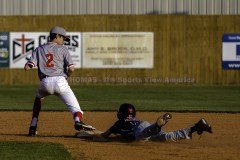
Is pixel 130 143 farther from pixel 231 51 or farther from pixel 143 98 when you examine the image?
pixel 231 51

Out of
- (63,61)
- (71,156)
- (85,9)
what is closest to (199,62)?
(85,9)

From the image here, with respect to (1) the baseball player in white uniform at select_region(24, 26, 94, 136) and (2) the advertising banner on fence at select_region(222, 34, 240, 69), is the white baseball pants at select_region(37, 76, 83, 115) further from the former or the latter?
(2) the advertising banner on fence at select_region(222, 34, 240, 69)

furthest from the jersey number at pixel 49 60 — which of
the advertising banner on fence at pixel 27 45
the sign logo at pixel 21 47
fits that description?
the sign logo at pixel 21 47

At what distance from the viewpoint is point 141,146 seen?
11375 millimetres

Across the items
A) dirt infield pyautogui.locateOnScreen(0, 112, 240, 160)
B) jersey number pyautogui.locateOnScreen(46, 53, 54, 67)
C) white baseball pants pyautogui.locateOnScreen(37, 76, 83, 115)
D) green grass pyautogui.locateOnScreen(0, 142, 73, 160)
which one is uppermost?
jersey number pyautogui.locateOnScreen(46, 53, 54, 67)

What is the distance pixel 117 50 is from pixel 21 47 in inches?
151

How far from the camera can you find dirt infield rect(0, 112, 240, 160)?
34.2ft

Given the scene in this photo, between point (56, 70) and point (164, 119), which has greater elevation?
point (56, 70)

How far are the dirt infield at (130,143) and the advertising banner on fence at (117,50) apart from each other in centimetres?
1383

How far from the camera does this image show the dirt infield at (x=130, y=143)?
10430 millimetres

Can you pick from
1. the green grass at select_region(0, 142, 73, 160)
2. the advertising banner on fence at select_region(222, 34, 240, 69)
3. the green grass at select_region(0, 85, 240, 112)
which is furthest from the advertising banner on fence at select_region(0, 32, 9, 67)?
the green grass at select_region(0, 142, 73, 160)

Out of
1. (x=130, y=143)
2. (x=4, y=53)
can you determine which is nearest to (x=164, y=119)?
(x=130, y=143)

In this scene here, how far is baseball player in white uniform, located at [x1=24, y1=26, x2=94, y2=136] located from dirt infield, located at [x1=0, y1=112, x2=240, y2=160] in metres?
0.52

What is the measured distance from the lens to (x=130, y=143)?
1177cm
